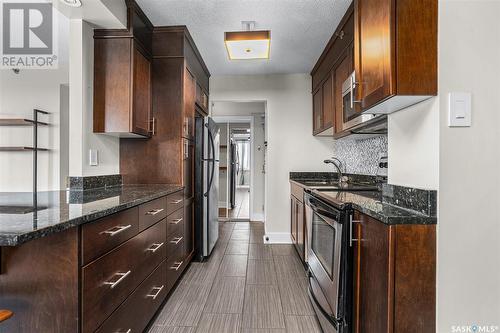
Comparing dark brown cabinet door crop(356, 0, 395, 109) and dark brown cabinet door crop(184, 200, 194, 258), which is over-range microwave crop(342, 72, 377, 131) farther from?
dark brown cabinet door crop(184, 200, 194, 258)

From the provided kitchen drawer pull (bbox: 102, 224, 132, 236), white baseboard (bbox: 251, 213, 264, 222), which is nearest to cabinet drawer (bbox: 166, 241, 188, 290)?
kitchen drawer pull (bbox: 102, 224, 132, 236)

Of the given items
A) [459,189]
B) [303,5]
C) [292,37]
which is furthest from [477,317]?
[292,37]

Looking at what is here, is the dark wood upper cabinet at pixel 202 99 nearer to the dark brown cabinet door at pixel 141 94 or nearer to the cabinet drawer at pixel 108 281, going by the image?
the dark brown cabinet door at pixel 141 94

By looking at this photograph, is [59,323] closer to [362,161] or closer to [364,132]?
[364,132]

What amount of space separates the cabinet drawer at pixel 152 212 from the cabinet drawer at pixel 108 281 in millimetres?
117

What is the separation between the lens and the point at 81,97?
2.08m

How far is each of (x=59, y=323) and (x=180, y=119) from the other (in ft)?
6.41

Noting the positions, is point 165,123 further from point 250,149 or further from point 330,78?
point 250,149

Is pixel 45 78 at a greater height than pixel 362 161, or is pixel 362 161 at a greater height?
pixel 45 78

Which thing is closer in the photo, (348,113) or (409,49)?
(409,49)

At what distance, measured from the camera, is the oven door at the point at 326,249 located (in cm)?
152

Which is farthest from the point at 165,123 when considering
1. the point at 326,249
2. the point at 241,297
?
the point at 326,249

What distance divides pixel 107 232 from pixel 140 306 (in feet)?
2.20

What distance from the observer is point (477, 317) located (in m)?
1.14
